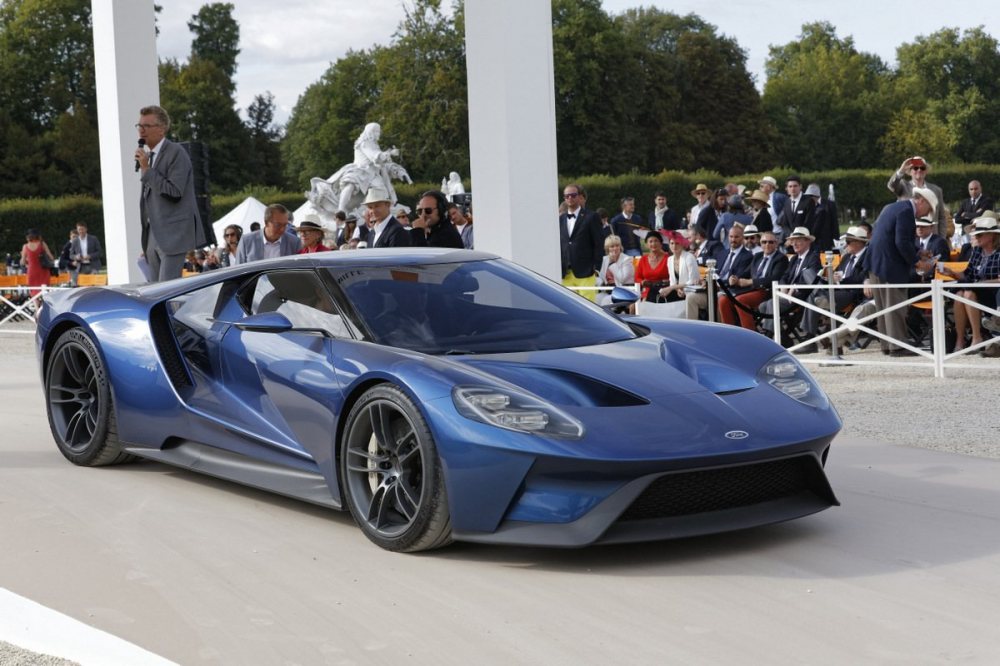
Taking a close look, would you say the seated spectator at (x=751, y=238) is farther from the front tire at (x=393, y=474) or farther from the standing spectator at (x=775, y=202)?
the front tire at (x=393, y=474)

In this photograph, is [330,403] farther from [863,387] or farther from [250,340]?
[863,387]

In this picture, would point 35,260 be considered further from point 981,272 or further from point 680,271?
point 981,272

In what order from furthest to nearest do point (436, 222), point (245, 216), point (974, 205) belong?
point (245, 216)
point (974, 205)
point (436, 222)

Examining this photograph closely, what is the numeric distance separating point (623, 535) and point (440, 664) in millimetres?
1089

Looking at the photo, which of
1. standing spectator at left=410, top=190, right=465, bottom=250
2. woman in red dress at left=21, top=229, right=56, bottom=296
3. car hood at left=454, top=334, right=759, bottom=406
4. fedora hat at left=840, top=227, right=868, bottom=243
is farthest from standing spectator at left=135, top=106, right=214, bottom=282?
woman in red dress at left=21, top=229, right=56, bottom=296

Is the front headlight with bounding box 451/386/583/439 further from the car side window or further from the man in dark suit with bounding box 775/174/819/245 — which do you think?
the man in dark suit with bounding box 775/174/819/245

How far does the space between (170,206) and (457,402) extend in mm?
5077

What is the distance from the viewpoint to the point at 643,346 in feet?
18.4

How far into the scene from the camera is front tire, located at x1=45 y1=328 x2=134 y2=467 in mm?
6926

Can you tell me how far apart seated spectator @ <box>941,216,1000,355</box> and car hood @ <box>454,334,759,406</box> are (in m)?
7.37

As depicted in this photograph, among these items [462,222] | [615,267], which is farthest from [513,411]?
[462,222]

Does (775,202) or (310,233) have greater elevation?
(775,202)

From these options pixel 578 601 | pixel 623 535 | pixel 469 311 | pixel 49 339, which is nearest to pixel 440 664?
pixel 578 601

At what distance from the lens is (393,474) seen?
5074mm
